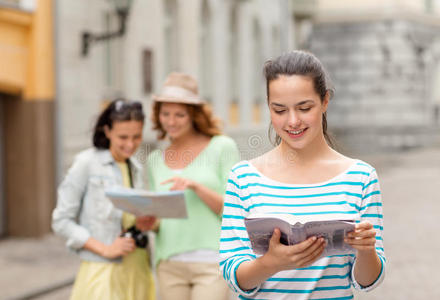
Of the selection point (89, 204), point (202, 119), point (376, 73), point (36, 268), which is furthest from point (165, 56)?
point (376, 73)

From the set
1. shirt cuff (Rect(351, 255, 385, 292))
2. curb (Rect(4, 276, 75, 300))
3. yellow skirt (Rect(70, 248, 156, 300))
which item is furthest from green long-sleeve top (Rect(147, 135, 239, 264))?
curb (Rect(4, 276, 75, 300))

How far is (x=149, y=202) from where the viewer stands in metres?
3.87

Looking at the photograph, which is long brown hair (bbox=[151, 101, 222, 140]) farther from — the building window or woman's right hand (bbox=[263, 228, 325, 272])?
the building window

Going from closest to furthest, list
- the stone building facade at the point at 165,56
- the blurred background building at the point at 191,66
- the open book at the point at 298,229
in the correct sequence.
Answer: the open book at the point at 298,229 < the blurred background building at the point at 191,66 < the stone building facade at the point at 165,56

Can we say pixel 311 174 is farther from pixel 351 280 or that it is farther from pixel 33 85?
pixel 33 85

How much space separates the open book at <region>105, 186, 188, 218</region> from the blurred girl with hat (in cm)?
14

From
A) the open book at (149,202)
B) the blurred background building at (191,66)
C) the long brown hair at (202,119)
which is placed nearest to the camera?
the open book at (149,202)

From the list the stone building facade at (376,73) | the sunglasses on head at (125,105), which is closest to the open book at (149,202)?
the sunglasses on head at (125,105)

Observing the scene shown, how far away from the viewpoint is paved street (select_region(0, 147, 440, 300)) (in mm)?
7520

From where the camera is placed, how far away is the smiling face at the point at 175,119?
4273 millimetres

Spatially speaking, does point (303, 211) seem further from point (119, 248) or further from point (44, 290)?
point (44, 290)

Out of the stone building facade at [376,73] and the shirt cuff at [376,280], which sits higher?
the stone building facade at [376,73]

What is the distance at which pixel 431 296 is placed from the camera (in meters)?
7.14

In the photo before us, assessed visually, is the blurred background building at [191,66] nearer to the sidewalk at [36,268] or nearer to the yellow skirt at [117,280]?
the sidewalk at [36,268]
